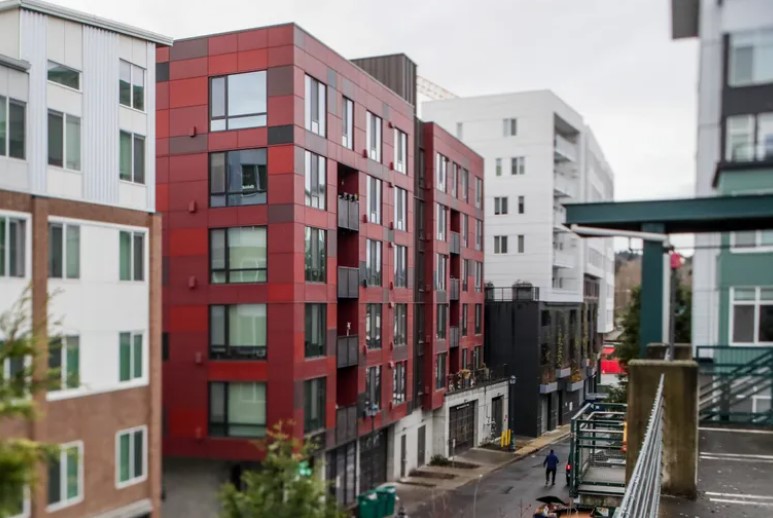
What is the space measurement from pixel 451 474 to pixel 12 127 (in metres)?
24.1

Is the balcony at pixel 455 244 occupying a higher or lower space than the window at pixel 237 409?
higher

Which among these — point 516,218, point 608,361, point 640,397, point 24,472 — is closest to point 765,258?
point 640,397

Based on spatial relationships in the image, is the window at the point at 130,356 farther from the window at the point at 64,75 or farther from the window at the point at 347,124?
the window at the point at 347,124

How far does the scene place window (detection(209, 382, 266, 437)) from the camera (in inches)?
946

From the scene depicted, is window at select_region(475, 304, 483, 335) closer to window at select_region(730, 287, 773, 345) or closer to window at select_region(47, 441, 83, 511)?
window at select_region(47, 441, 83, 511)

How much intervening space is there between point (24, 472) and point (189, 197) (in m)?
17.8

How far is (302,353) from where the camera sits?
24.6 m

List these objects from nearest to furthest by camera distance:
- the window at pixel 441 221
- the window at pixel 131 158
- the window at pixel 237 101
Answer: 1. the window at pixel 131 158
2. the window at pixel 237 101
3. the window at pixel 441 221

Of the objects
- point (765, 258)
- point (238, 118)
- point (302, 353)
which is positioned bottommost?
point (302, 353)

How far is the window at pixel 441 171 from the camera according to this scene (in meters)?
38.4

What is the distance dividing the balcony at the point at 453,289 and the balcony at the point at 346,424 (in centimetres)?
1367

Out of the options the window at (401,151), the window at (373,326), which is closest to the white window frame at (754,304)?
the window at (373,326)

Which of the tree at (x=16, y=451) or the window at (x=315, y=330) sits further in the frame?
the window at (x=315, y=330)

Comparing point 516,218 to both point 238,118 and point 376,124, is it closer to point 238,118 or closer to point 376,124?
point 376,124
